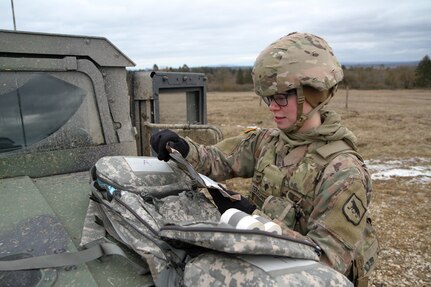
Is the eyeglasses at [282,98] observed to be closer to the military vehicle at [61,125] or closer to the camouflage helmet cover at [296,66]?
the camouflage helmet cover at [296,66]

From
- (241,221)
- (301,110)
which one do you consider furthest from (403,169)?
(241,221)

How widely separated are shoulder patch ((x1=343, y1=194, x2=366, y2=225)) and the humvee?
1.09 metres

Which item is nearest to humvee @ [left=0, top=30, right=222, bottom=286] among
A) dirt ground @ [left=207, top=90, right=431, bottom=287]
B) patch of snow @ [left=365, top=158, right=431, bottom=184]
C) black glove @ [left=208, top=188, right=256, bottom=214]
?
black glove @ [left=208, top=188, right=256, bottom=214]

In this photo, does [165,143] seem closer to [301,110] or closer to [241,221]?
[301,110]

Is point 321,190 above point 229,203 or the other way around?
above

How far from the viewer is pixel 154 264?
1.53 m

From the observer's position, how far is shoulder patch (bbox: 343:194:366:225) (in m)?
1.70

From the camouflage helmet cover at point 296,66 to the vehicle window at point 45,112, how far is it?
1319 millimetres

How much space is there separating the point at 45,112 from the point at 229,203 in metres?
1.38

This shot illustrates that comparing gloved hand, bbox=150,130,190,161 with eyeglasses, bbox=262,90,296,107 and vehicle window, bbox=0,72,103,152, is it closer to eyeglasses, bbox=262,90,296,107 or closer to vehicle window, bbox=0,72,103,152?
eyeglasses, bbox=262,90,296,107

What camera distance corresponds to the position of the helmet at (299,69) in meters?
1.94

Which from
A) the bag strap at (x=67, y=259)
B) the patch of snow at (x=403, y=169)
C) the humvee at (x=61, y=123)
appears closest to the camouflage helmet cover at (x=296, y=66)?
the bag strap at (x=67, y=259)

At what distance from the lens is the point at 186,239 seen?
1.38 m

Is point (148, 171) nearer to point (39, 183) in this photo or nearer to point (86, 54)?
point (39, 183)
